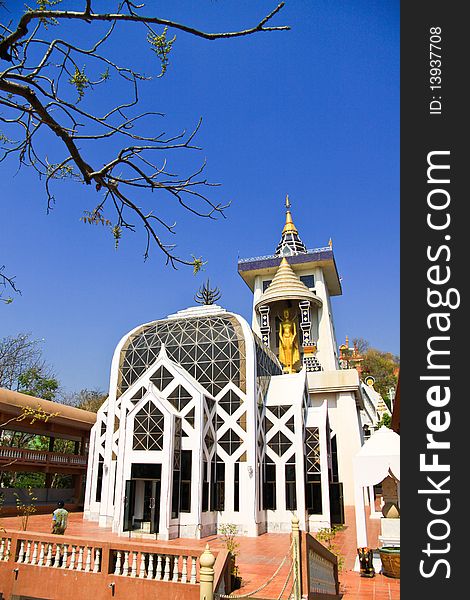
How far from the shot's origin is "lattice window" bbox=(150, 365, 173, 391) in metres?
16.0

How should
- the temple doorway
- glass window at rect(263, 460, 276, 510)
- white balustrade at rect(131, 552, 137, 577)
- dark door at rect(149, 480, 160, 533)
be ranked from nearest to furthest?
white balustrade at rect(131, 552, 137, 577), dark door at rect(149, 480, 160, 533), the temple doorway, glass window at rect(263, 460, 276, 510)

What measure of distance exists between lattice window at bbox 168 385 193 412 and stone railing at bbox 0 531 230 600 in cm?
753

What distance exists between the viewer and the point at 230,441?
15.9m

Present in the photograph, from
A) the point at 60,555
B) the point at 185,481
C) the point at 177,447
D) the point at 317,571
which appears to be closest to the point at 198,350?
the point at 177,447

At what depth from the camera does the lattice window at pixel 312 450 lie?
16.6 m

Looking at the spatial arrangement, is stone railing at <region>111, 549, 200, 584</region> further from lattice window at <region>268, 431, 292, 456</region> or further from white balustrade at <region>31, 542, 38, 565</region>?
lattice window at <region>268, 431, 292, 456</region>

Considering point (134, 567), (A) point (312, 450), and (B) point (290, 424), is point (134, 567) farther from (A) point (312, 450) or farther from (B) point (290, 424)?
(A) point (312, 450)

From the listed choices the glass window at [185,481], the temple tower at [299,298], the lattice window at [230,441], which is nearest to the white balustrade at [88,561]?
the glass window at [185,481]

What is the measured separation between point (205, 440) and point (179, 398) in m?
1.63

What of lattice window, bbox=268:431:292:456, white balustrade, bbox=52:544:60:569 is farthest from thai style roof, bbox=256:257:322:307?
white balustrade, bbox=52:544:60:569

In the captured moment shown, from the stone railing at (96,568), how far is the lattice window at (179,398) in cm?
753

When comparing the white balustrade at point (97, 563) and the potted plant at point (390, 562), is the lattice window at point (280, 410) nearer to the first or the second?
the potted plant at point (390, 562)

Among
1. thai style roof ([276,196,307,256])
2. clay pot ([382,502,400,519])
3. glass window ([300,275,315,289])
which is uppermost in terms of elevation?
thai style roof ([276,196,307,256])

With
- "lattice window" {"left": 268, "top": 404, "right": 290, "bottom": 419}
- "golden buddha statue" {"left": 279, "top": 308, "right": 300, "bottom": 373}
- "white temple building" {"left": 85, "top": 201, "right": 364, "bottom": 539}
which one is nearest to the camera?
"white temple building" {"left": 85, "top": 201, "right": 364, "bottom": 539}
